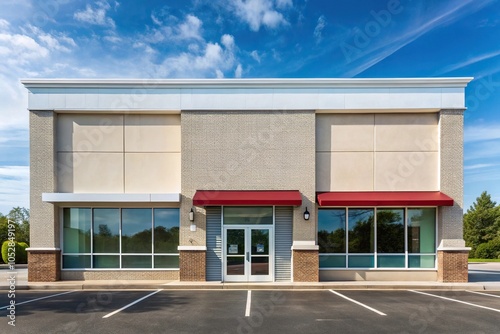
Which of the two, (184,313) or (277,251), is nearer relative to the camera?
(184,313)

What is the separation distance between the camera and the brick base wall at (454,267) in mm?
13742

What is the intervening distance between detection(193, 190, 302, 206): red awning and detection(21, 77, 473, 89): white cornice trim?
4.22m

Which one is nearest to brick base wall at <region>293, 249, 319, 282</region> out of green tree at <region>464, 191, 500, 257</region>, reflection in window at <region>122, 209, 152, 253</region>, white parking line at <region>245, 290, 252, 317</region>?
white parking line at <region>245, 290, 252, 317</region>

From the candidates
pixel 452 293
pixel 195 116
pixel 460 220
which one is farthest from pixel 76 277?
pixel 460 220

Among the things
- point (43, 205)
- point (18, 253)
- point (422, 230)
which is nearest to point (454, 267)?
point (422, 230)

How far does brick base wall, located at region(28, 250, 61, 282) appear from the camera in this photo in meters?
13.9

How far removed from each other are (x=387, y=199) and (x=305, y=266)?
4043mm

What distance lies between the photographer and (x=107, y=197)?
14.0 meters

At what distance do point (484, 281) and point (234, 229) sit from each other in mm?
10210

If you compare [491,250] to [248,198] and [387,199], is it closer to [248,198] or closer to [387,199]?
[387,199]

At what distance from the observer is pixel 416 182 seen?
14.4 m

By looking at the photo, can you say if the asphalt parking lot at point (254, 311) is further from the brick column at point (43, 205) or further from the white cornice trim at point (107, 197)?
the white cornice trim at point (107, 197)

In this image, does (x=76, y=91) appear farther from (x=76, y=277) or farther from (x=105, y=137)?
(x=76, y=277)

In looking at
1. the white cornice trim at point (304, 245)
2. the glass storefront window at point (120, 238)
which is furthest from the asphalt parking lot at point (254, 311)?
the glass storefront window at point (120, 238)
